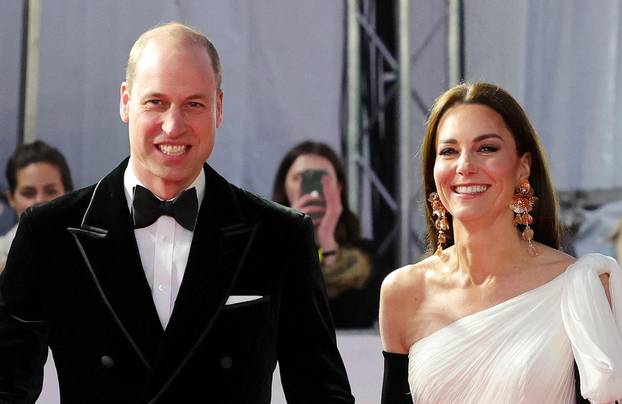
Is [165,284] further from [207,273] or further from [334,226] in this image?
[334,226]

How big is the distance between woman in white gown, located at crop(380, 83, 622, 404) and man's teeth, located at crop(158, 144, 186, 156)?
930mm

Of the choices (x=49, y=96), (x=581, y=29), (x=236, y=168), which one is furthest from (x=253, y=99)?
(x=581, y=29)

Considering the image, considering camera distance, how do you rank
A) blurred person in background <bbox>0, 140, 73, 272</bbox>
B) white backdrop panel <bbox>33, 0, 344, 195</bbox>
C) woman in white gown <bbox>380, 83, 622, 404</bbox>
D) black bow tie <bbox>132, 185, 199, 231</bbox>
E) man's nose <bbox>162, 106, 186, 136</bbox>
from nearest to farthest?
man's nose <bbox>162, 106, 186, 136</bbox>
black bow tie <bbox>132, 185, 199, 231</bbox>
woman in white gown <bbox>380, 83, 622, 404</bbox>
blurred person in background <bbox>0, 140, 73, 272</bbox>
white backdrop panel <bbox>33, 0, 344, 195</bbox>

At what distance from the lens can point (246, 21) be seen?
7.22 metres

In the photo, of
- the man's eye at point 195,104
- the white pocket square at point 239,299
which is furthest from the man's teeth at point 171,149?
the white pocket square at point 239,299

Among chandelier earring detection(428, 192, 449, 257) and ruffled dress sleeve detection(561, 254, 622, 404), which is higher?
chandelier earring detection(428, 192, 449, 257)

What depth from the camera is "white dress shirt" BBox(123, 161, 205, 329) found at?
3201 mm


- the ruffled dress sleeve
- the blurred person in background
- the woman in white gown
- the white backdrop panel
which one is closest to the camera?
the ruffled dress sleeve

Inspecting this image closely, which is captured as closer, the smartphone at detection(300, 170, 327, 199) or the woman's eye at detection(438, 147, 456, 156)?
the woman's eye at detection(438, 147, 456, 156)

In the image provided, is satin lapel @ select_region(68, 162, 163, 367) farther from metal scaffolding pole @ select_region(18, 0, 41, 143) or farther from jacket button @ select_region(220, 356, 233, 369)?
metal scaffolding pole @ select_region(18, 0, 41, 143)

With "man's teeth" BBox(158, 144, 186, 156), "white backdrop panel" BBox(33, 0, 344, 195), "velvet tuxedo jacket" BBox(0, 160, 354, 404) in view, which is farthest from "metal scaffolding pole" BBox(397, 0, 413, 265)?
"man's teeth" BBox(158, 144, 186, 156)

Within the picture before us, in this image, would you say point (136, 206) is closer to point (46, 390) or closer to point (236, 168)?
point (46, 390)

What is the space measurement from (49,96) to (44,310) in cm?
415

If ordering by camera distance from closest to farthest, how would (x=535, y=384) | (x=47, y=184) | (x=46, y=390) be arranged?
(x=535, y=384) → (x=46, y=390) → (x=47, y=184)
